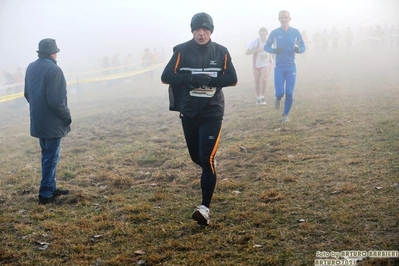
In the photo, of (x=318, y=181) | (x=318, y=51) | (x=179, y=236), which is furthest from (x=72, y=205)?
(x=318, y=51)

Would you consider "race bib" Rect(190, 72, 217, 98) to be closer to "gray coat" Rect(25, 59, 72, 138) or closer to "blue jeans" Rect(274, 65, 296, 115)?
"gray coat" Rect(25, 59, 72, 138)

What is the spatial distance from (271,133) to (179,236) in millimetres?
5284

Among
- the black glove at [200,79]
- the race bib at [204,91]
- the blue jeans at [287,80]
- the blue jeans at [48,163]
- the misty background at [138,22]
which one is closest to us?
the black glove at [200,79]

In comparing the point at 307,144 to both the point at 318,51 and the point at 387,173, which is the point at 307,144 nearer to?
the point at 387,173

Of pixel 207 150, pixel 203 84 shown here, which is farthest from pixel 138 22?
pixel 207 150

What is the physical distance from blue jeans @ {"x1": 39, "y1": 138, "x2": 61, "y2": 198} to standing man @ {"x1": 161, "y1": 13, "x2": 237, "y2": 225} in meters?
1.94

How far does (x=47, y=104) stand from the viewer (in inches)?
241

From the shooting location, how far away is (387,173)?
616cm

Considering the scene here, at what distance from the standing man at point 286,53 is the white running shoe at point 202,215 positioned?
6018 millimetres

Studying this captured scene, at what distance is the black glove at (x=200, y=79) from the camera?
511cm

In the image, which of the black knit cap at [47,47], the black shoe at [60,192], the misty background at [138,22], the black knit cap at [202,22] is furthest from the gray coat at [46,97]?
the misty background at [138,22]

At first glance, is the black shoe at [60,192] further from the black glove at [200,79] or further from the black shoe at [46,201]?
the black glove at [200,79]

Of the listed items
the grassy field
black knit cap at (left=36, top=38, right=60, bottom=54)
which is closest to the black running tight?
the grassy field

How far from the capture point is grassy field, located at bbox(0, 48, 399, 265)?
14.7 feet
